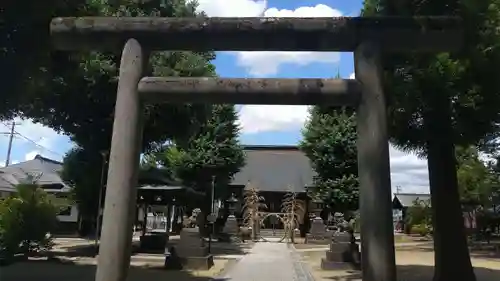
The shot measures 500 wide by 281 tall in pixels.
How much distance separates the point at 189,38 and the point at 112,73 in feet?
38.4

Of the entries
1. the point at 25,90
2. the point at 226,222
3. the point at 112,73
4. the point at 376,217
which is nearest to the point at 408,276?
the point at 376,217

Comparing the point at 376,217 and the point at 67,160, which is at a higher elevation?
the point at 67,160

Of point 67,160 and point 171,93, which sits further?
point 67,160

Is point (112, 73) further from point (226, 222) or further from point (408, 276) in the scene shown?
point (226, 222)

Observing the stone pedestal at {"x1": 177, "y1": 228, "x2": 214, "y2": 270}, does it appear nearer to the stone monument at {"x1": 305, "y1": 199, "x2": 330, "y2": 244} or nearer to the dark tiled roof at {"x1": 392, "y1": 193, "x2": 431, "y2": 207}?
the stone monument at {"x1": 305, "y1": 199, "x2": 330, "y2": 244}

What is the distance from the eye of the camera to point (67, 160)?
22.8 meters

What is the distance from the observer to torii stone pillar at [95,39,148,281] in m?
6.11

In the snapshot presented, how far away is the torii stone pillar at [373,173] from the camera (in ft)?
19.8

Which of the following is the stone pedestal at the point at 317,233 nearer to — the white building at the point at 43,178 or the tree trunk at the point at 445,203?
the white building at the point at 43,178

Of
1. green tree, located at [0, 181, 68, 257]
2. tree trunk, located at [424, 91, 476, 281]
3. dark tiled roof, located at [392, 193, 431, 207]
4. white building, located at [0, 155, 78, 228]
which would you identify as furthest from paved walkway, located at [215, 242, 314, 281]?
dark tiled roof, located at [392, 193, 431, 207]

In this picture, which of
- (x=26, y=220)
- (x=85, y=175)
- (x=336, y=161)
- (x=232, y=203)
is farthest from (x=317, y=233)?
(x=26, y=220)

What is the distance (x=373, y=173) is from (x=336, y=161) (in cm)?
2307

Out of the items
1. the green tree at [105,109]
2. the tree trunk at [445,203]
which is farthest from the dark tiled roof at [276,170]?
the tree trunk at [445,203]

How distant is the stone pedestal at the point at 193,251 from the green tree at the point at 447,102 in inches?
270
